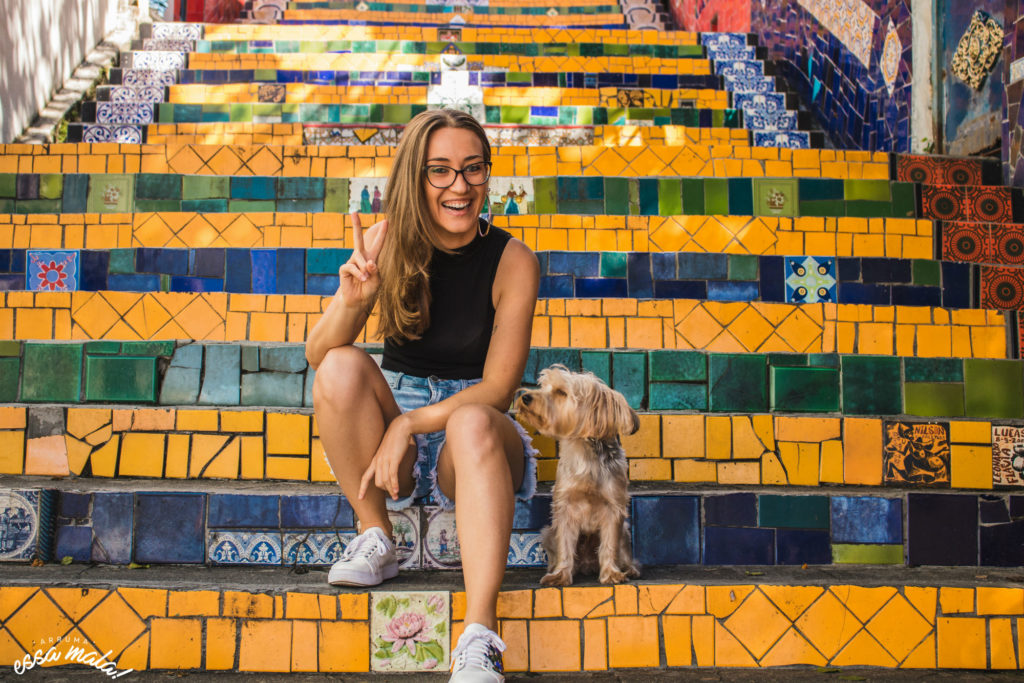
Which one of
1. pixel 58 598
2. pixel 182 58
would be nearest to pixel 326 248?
pixel 58 598

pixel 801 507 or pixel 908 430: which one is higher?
pixel 908 430

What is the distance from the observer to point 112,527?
7.58 ft

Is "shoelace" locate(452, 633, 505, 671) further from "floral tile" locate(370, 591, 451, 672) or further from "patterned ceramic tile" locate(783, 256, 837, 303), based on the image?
"patterned ceramic tile" locate(783, 256, 837, 303)

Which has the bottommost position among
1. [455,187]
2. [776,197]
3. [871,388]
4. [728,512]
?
[728,512]

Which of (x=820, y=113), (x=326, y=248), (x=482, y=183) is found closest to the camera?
(x=482, y=183)

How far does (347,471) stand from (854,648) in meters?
1.55

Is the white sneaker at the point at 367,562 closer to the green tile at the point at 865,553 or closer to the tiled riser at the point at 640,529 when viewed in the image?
the tiled riser at the point at 640,529

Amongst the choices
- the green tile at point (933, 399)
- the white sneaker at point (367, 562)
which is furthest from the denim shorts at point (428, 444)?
the green tile at point (933, 399)

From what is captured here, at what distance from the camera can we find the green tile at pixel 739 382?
2.74 meters

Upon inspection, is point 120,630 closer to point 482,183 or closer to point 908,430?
point 482,183

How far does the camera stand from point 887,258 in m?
3.29

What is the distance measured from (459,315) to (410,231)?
30 cm

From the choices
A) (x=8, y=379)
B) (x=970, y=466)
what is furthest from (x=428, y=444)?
(x=970, y=466)

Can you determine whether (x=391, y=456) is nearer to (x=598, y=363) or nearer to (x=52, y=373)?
(x=598, y=363)
